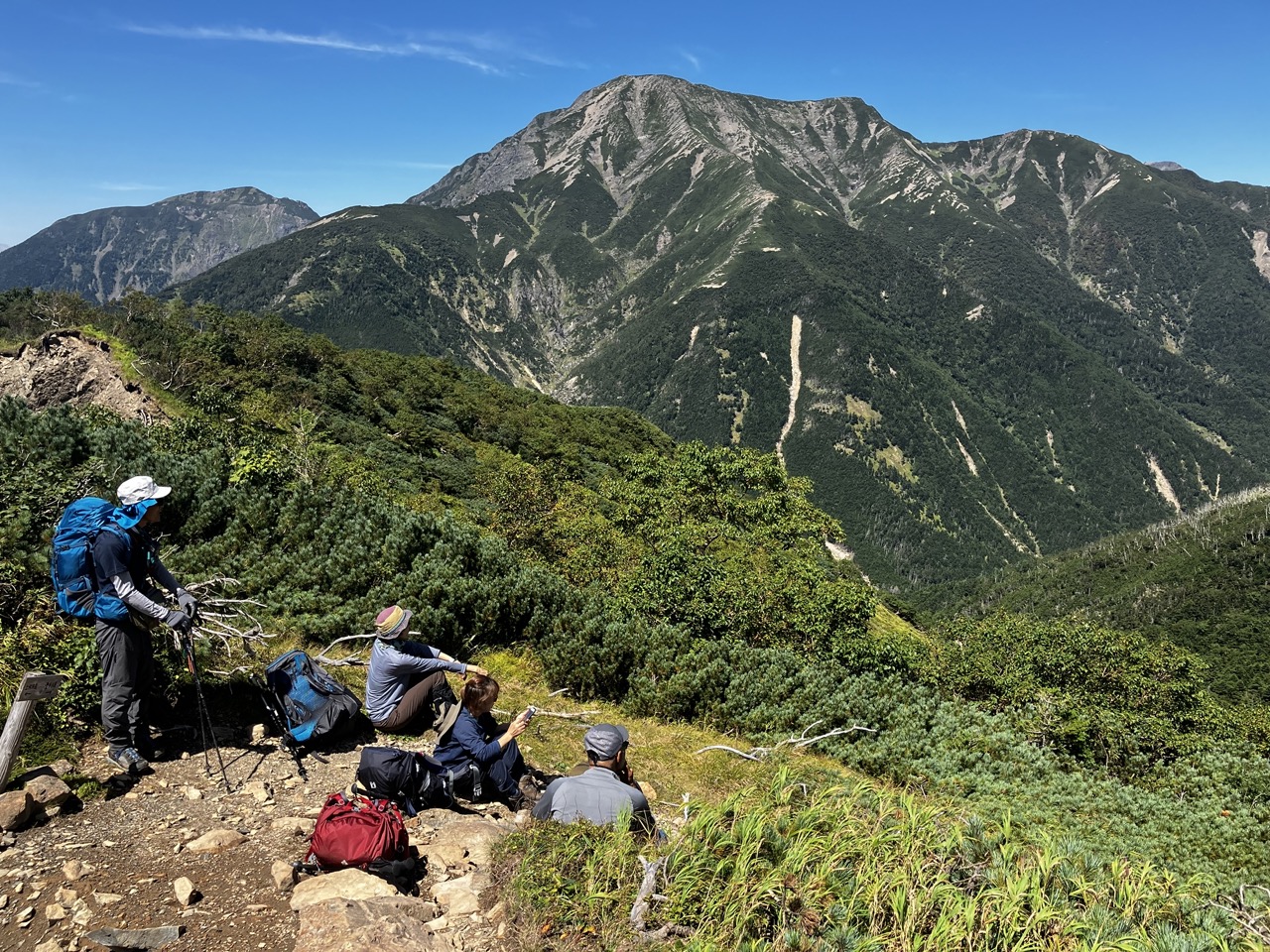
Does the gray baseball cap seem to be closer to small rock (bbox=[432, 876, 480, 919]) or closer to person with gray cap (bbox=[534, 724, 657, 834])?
person with gray cap (bbox=[534, 724, 657, 834])

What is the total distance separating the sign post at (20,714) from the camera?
554cm

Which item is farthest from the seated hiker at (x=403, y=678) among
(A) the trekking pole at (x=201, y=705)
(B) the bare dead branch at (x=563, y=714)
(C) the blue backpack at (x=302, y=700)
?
(B) the bare dead branch at (x=563, y=714)

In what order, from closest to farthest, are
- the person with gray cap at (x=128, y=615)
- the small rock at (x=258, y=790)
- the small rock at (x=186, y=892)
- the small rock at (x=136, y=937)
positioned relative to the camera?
the small rock at (x=136, y=937) < the small rock at (x=186, y=892) < the person with gray cap at (x=128, y=615) < the small rock at (x=258, y=790)

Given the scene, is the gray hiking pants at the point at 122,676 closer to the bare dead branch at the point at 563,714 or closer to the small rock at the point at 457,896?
the small rock at the point at 457,896

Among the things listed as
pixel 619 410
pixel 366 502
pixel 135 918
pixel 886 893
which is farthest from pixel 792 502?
pixel 619 410

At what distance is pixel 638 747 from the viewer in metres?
9.99

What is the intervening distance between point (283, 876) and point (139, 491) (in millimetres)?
4184

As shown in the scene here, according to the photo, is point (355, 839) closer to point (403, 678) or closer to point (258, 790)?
point (258, 790)

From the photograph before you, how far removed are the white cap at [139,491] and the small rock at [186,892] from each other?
11.9 feet

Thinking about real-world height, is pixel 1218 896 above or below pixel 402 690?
below

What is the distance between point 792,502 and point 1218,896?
21.7 m

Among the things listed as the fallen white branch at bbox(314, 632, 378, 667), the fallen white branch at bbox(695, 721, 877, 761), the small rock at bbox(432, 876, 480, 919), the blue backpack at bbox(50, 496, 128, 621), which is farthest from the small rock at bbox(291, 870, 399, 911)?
the fallen white branch at bbox(695, 721, 877, 761)

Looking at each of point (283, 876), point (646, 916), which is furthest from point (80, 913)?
point (646, 916)

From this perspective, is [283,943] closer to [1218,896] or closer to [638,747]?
[638,747]
